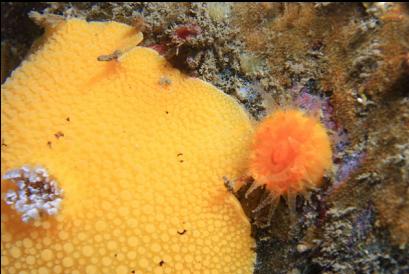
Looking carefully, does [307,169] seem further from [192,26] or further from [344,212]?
[192,26]

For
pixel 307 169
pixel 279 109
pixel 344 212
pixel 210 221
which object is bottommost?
pixel 210 221

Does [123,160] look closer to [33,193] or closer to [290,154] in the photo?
[33,193]

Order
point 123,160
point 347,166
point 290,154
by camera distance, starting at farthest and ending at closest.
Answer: point 123,160 < point 347,166 < point 290,154

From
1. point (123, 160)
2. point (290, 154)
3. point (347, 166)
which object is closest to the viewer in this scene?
point (290, 154)

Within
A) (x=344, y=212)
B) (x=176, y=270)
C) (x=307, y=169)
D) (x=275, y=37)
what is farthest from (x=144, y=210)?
(x=275, y=37)

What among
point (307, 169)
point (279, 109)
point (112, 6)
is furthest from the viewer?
point (112, 6)

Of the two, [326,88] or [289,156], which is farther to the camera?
[326,88]

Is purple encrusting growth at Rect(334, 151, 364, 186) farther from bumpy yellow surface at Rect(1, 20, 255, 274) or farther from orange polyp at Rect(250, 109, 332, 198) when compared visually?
bumpy yellow surface at Rect(1, 20, 255, 274)

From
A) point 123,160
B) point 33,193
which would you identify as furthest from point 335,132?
point 33,193
